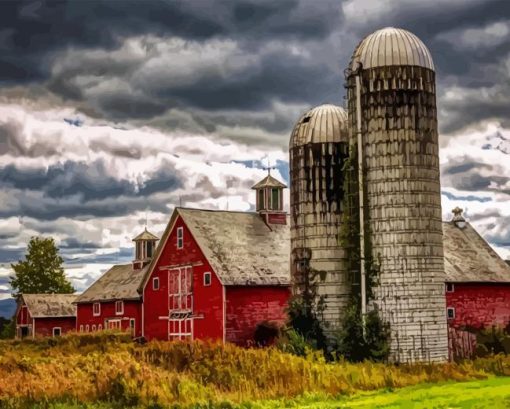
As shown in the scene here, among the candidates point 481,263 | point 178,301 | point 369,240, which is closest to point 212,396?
point 369,240

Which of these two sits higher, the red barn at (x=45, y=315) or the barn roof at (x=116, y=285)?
the barn roof at (x=116, y=285)

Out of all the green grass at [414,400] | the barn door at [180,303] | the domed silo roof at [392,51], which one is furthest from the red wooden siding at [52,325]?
the green grass at [414,400]

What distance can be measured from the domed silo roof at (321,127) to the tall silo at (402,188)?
149 centimetres

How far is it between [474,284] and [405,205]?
15570 mm

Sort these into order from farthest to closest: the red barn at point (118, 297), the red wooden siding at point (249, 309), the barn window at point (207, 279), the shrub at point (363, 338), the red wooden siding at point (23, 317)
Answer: the red wooden siding at point (23, 317)
the red barn at point (118, 297)
the barn window at point (207, 279)
the red wooden siding at point (249, 309)
the shrub at point (363, 338)

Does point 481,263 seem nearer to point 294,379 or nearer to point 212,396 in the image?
point 294,379

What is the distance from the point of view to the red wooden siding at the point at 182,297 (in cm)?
3803

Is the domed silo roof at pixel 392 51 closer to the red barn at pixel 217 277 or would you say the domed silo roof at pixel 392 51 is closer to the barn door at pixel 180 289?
the red barn at pixel 217 277

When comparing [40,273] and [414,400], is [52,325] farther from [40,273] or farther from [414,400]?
[414,400]

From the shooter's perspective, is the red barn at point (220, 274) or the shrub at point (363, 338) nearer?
the shrub at point (363, 338)

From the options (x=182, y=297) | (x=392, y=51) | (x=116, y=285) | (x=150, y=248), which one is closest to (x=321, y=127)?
(x=392, y=51)

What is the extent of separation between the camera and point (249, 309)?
38.0 m

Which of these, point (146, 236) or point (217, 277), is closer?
point (217, 277)

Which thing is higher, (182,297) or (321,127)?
(321,127)
